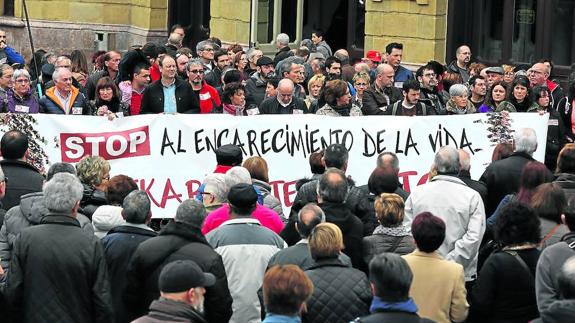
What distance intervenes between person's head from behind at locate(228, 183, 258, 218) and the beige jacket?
1.25m

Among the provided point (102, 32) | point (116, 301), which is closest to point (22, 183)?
point (116, 301)

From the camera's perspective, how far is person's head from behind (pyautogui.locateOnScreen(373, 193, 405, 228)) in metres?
9.50

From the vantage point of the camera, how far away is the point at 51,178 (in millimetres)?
9664

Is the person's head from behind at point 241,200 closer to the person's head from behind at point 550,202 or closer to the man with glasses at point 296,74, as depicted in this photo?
the person's head from behind at point 550,202

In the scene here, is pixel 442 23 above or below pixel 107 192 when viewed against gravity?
above

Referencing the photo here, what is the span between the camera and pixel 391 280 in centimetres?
752

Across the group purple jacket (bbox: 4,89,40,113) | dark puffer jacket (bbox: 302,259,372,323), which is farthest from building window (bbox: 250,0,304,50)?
dark puffer jacket (bbox: 302,259,372,323)

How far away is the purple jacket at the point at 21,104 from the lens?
13.9 m

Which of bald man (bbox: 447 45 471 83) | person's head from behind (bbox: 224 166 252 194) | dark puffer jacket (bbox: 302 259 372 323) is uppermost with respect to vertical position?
bald man (bbox: 447 45 471 83)

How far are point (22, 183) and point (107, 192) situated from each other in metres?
1.15

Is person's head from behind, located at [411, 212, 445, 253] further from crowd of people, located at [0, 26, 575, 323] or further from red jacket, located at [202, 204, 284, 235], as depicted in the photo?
red jacket, located at [202, 204, 284, 235]

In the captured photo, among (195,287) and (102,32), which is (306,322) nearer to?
(195,287)

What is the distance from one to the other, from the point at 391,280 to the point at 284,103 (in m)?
7.51

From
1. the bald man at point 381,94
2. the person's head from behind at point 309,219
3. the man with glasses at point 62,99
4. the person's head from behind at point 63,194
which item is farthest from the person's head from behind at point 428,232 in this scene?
the bald man at point 381,94
